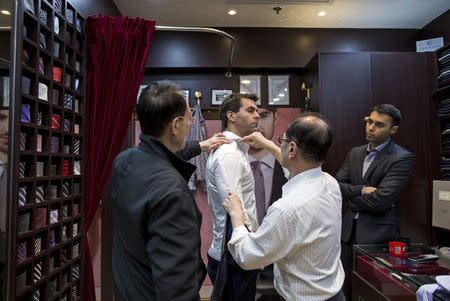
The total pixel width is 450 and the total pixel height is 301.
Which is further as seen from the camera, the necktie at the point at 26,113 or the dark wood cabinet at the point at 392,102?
the dark wood cabinet at the point at 392,102

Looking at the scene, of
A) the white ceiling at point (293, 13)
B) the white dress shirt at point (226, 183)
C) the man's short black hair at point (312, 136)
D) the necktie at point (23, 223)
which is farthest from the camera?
the white ceiling at point (293, 13)

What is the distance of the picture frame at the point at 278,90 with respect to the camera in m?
4.19

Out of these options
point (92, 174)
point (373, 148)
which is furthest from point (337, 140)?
point (92, 174)

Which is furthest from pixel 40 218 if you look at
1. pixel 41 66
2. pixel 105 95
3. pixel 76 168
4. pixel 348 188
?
pixel 348 188

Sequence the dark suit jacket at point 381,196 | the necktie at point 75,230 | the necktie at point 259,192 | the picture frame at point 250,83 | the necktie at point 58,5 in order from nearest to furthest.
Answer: the necktie at point 58,5
the necktie at point 75,230
the dark suit jacket at point 381,196
the necktie at point 259,192
the picture frame at point 250,83

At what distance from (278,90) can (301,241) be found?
10.2 ft

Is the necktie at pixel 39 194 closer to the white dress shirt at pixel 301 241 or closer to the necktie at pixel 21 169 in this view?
the necktie at pixel 21 169

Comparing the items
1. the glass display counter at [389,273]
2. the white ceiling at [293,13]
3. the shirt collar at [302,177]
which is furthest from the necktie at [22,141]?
the white ceiling at [293,13]

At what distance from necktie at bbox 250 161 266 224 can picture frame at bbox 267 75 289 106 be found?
2.44 feet

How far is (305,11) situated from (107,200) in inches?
106

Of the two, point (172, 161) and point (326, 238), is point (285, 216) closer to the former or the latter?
point (326, 238)

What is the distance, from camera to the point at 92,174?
8.07 feet

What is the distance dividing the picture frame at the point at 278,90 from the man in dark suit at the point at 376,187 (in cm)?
147

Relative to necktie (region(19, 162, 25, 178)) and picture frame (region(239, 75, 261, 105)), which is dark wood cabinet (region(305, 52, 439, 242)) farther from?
necktie (region(19, 162, 25, 178))
